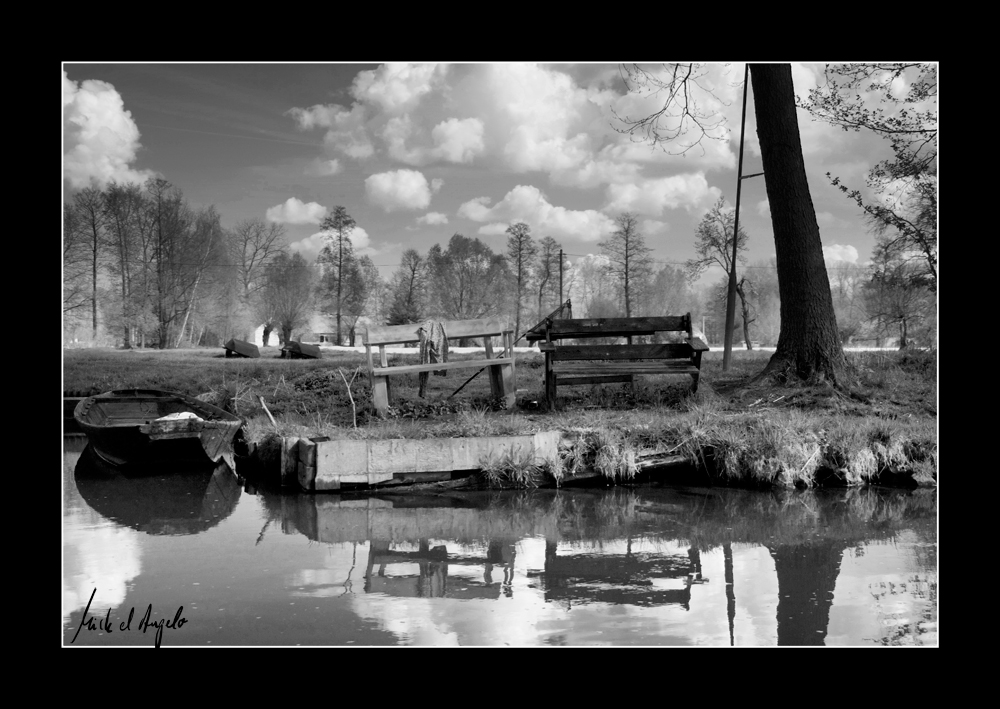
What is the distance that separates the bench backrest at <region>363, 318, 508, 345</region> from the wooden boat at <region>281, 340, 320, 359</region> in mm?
9166

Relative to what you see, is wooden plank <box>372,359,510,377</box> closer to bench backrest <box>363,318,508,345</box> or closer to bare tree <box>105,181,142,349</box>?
bench backrest <box>363,318,508,345</box>

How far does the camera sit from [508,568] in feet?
17.4

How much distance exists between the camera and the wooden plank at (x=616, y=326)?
10.0 metres

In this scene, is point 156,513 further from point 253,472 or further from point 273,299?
point 273,299

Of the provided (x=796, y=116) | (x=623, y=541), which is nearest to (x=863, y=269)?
(x=796, y=116)

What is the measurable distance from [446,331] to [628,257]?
17.4 m

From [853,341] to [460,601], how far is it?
21216 millimetres

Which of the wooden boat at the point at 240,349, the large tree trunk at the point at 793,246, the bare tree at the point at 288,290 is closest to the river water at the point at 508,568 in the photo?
the large tree trunk at the point at 793,246

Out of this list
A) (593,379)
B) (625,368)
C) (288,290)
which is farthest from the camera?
(288,290)

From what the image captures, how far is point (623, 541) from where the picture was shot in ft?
19.6

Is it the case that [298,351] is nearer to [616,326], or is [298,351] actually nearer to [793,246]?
[616,326]

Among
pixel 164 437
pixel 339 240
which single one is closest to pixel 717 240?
pixel 339 240

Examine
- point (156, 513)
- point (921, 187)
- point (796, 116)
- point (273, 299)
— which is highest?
point (796, 116)

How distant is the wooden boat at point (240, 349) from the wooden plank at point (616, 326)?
8948 millimetres
